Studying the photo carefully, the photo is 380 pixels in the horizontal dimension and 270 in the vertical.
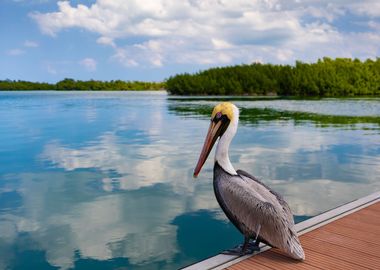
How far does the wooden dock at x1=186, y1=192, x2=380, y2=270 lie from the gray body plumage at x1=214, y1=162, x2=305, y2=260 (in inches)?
6.0

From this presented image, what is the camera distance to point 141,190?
7.82 meters

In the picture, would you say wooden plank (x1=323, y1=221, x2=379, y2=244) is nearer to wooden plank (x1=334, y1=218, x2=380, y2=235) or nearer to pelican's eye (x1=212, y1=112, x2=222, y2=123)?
wooden plank (x1=334, y1=218, x2=380, y2=235)

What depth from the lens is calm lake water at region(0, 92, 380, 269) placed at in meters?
5.16

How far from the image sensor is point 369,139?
1438cm

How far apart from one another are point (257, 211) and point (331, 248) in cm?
77

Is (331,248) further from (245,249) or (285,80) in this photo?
(285,80)

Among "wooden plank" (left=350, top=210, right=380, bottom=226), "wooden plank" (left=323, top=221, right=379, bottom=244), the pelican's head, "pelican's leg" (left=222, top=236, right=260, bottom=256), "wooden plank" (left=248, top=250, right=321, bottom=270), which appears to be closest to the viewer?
"wooden plank" (left=248, top=250, right=321, bottom=270)

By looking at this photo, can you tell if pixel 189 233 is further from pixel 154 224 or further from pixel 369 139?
pixel 369 139

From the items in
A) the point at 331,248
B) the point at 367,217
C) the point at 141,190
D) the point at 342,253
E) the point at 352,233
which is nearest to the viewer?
the point at 342,253

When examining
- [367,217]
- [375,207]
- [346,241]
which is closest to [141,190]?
[375,207]

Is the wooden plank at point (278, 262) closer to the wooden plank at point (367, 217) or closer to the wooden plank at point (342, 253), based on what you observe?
the wooden plank at point (342, 253)

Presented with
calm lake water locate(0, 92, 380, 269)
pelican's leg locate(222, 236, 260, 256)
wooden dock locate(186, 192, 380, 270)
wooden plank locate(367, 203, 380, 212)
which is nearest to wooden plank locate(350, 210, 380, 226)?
wooden dock locate(186, 192, 380, 270)

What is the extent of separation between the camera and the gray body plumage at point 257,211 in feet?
10.6

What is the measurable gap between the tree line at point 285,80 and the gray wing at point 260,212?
63.0 metres
